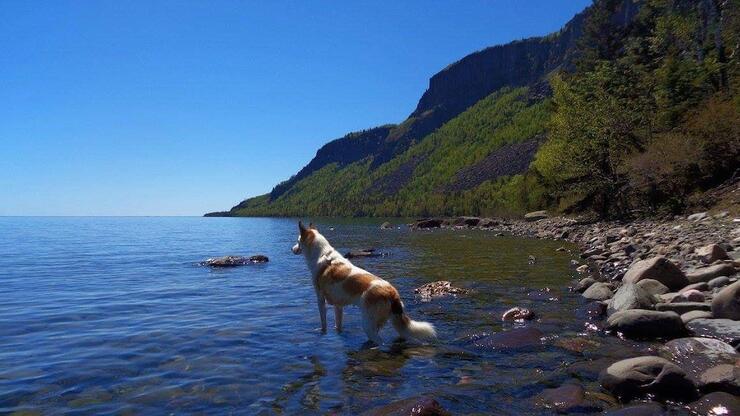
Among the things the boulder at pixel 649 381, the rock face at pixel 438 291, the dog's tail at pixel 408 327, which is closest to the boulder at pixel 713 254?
the rock face at pixel 438 291

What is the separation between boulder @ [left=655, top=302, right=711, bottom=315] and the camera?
9036 millimetres

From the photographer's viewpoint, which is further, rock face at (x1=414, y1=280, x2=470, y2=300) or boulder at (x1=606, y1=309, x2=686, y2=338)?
rock face at (x1=414, y1=280, x2=470, y2=300)

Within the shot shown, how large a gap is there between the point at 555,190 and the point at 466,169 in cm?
12121

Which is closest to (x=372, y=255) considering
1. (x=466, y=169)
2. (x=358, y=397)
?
(x=358, y=397)

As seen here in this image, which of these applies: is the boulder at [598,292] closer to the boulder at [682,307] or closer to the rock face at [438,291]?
the boulder at [682,307]

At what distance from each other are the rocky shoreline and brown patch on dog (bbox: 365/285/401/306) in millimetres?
3448

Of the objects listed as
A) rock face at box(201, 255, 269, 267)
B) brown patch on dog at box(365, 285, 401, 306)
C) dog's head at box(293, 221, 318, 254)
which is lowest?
rock face at box(201, 255, 269, 267)

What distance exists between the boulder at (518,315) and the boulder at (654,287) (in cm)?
281

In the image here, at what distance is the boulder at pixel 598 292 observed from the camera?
39.1 ft

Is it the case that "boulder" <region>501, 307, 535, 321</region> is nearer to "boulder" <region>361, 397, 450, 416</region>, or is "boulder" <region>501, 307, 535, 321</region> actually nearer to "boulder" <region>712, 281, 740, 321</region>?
"boulder" <region>712, 281, 740, 321</region>

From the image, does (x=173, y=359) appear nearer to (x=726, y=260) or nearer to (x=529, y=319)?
(x=529, y=319)

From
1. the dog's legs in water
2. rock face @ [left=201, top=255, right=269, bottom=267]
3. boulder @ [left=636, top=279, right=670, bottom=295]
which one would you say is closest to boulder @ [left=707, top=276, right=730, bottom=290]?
boulder @ [left=636, top=279, right=670, bottom=295]

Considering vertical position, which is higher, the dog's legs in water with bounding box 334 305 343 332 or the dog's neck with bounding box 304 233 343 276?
the dog's neck with bounding box 304 233 343 276

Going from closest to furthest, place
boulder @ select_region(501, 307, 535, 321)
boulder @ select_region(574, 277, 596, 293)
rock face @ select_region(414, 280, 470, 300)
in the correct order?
boulder @ select_region(501, 307, 535, 321)
boulder @ select_region(574, 277, 596, 293)
rock face @ select_region(414, 280, 470, 300)
